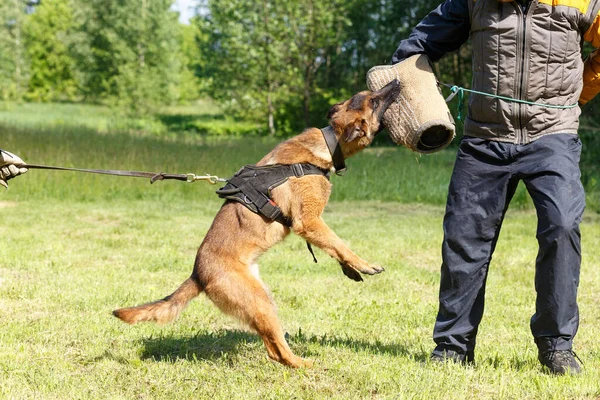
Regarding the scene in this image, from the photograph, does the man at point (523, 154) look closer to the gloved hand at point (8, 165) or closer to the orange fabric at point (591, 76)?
the orange fabric at point (591, 76)

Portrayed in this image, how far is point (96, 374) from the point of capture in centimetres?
433

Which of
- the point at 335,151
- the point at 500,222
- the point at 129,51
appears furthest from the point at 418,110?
the point at 129,51

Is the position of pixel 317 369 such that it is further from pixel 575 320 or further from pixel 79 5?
pixel 79 5

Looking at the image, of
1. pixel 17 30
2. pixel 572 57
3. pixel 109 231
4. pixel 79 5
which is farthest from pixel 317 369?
pixel 17 30

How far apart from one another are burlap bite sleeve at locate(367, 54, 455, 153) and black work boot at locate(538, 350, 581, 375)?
4.85 ft

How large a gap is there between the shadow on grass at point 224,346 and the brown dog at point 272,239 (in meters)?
0.55

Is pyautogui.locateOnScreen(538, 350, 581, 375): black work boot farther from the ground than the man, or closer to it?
closer to it

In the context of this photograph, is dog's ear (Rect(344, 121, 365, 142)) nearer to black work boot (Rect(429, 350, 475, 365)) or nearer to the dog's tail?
the dog's tail

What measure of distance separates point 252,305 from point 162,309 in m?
0.57

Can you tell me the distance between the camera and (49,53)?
191 ft

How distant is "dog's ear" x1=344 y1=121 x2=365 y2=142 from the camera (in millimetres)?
4707

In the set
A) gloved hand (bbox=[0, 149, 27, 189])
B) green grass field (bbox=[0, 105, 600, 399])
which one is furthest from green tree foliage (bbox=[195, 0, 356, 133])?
gloved hand (bbox=[0, 149, 27, 189])

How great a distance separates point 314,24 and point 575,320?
28.6 metres

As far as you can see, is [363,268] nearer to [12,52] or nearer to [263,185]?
[263,185]
